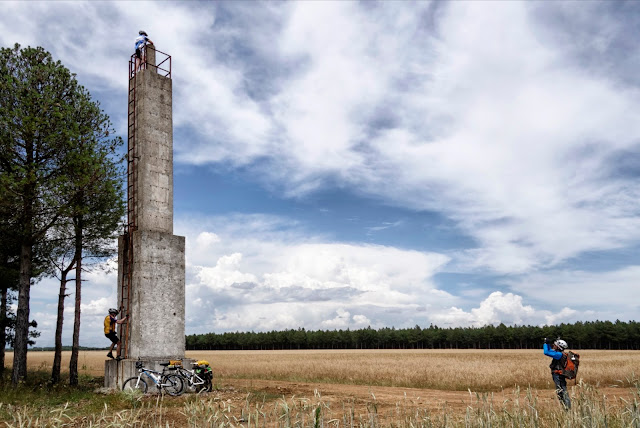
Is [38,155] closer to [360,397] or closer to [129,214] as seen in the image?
[129,214]

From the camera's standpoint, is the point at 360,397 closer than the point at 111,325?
Yes

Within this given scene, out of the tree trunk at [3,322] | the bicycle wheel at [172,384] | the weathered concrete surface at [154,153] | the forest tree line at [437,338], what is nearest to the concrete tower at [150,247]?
the weathered concrete surface at [154,153]

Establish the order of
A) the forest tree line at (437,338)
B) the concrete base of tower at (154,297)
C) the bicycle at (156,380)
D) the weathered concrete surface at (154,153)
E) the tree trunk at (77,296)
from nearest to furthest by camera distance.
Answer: the bicycle at (156,380) → the concrete base of tower at (154,297) → the weathered concrete surface at (154,153) → the tree trunk at (77,296) → the forest tree line at (437,338)

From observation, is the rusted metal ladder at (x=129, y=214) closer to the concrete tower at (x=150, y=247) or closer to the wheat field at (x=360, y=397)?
the concrete tower at (x=150, y=247)

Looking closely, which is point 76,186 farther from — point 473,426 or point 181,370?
point 473,426

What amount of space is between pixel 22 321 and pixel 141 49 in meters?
12.9

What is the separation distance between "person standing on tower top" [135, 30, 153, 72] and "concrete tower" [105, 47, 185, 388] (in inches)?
10.1

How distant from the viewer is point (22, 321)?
71.3ft

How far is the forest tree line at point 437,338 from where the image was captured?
381 feet

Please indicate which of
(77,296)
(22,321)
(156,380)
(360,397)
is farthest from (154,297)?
(360,397)

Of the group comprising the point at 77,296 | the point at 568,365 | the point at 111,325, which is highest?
the point at 77,296

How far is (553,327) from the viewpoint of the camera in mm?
121875

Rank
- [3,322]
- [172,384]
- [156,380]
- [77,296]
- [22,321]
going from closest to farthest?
[156,380]
[172,384]
[22,321]
[77,296]
[3,322]

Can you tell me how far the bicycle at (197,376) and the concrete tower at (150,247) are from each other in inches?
47.4
